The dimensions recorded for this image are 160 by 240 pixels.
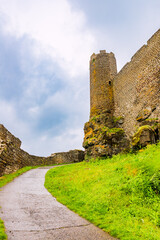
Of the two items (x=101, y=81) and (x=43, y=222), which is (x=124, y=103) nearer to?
(x=101, y=81)

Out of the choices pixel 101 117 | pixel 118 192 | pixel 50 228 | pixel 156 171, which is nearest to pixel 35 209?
pixel 50 228

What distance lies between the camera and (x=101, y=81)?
69.5ft

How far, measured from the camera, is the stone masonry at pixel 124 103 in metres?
13.9

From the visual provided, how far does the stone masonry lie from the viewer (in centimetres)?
1389

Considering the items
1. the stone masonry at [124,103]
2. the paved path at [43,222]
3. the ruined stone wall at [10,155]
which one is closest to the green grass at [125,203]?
the paved path at [43,222]

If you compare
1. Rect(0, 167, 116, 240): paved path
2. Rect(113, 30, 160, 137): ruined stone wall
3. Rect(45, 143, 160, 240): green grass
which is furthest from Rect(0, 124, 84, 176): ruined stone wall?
Rect(113, 30, 160, 137): ruined stone wall

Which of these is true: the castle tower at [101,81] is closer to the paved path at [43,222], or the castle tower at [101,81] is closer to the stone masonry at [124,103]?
the stone masonry at [124,103]

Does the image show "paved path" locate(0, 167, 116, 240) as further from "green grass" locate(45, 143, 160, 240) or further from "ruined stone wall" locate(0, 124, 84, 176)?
"ruined stone wall" locate(0, 124, 84, 176)

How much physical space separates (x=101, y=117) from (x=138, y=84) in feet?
17.5

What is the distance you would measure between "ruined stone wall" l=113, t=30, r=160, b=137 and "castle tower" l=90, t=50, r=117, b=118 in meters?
1.10

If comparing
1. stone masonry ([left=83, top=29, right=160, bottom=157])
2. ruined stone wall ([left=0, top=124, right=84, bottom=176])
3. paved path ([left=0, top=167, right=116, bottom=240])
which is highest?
stone masonry ([left=83, top=29, right=160, bottom=157])

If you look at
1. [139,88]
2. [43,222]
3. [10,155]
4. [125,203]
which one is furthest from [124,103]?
[43,222]

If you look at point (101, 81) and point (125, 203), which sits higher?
point (101, 81)

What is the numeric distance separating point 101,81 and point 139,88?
604cm
